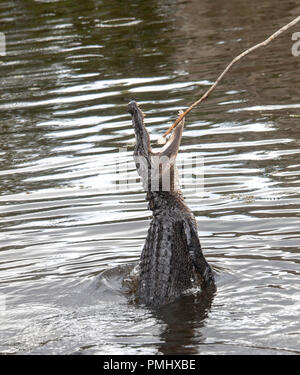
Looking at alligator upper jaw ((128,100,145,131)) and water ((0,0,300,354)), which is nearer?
water ((0,0,300,354))

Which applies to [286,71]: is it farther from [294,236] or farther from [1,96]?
[294,236]

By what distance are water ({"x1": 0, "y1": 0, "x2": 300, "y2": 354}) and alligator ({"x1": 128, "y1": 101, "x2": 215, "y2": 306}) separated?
17 cm

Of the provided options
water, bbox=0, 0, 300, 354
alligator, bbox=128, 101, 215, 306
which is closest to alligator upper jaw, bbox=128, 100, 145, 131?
alligator, bbox=128, 101, 215, 306

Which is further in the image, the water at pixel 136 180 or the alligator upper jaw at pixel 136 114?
the alligator upper jaw at pixel 136 114

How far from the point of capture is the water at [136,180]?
640 centimetres

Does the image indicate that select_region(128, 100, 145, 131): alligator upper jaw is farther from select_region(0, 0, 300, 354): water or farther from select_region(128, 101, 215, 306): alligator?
select_region(0, 0, 300, 354): water

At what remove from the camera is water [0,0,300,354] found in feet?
21.0

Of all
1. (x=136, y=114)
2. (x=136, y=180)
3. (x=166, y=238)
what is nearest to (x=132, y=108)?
(x=136, y=114)

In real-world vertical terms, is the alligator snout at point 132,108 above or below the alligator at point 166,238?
above

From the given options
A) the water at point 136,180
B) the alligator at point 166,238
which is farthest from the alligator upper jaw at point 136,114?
the water at point 136,180

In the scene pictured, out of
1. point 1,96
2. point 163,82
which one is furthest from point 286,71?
point 1,96

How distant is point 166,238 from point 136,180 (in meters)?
3.10

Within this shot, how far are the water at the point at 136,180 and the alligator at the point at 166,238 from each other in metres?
0.17

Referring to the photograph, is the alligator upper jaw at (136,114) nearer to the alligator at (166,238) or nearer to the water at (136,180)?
the alligator at (166,238)
